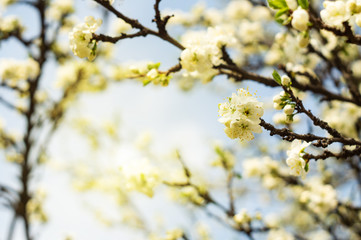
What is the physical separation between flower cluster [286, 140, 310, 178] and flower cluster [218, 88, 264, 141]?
264 mm

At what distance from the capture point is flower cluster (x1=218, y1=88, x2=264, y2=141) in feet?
4.32

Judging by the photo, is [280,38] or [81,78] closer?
[280,38]

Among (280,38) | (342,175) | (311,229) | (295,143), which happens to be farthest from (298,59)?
(311,229)

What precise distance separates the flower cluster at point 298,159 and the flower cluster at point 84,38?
1312mm

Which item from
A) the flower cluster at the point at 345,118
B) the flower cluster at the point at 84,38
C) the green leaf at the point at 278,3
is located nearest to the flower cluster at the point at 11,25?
the flower cluster at the point at 84,38

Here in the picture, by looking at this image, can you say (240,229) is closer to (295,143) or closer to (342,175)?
(295,143)

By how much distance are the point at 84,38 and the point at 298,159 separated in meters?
1.43

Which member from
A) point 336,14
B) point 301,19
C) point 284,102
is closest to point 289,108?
point 284,102

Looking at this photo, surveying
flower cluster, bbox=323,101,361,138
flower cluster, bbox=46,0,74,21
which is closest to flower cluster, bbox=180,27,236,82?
flower cluster, bbox=323,101,361,138

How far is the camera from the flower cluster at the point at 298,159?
1.43 m

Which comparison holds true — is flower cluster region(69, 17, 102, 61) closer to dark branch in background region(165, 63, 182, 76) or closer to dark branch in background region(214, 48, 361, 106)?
dark branch in background region(165, 63, 182, 76)

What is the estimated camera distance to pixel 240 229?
2.65m

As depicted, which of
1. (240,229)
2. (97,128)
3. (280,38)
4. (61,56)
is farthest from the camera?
(97,128)

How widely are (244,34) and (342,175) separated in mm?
3291
